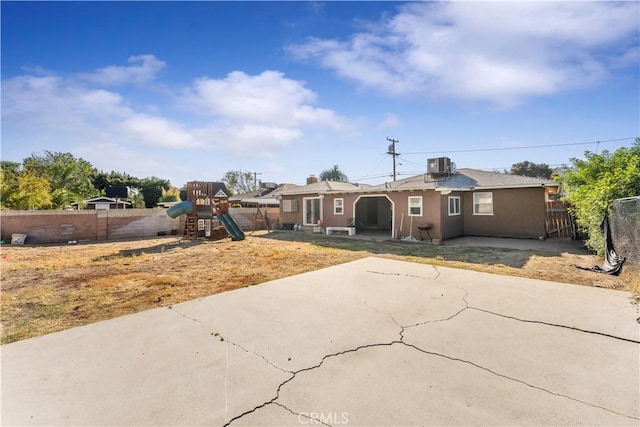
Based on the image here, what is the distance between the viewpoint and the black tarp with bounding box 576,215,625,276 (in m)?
6.19

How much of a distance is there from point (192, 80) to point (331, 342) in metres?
10.4

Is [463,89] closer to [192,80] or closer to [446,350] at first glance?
[192,80]

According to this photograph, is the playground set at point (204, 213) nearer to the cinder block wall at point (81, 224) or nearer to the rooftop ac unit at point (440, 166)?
the cinder block wall at point (81, 224)

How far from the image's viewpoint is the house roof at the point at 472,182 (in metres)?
12.0

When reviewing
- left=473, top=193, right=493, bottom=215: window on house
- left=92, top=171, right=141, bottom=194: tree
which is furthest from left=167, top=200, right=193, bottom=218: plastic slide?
left=92, top=171, right=141, bottom=194: tree

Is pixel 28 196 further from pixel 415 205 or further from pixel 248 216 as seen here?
pixel 415 205

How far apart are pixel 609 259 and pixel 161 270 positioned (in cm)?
1092

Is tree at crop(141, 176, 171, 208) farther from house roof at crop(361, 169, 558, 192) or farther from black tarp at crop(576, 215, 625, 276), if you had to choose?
black tarp at crop(576, 215, 625, 276)

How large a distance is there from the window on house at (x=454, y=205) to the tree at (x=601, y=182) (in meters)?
4.30

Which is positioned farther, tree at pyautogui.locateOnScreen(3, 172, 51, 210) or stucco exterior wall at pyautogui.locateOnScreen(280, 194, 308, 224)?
stucco exterior wall at pyautogui.locateOnScreen(280, 194, 308, 224)

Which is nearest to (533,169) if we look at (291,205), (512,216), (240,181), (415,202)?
(512,216)

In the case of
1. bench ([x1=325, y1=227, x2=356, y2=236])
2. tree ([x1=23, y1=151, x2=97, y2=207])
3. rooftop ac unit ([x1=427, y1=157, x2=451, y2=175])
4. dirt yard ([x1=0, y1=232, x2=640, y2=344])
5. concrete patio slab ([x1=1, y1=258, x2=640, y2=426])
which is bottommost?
concrete patio slab ([x1=1, y1=258, x2=640, y2=426])

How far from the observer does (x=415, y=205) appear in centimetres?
1241

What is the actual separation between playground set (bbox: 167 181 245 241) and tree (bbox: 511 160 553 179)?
43.3 m
